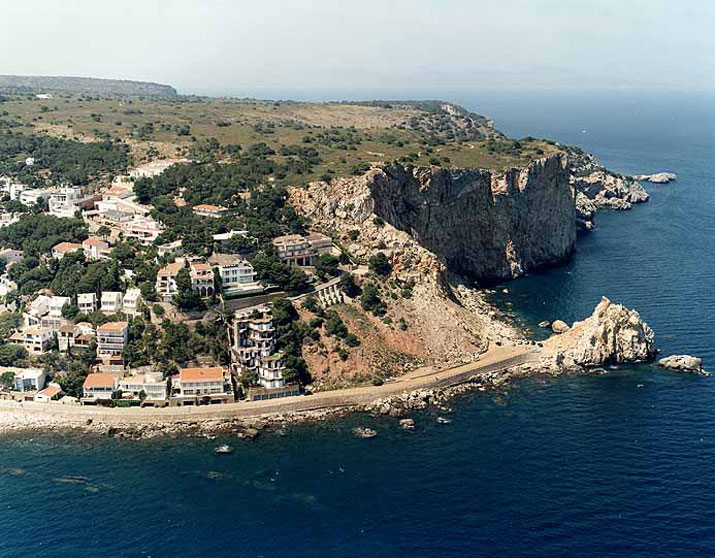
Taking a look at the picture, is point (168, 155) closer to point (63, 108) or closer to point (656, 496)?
point (63, 108)

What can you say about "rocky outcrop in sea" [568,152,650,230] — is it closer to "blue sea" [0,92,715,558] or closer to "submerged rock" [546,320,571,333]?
"submerged rock" [546,320,571,333]

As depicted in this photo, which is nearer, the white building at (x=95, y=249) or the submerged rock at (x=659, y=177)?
Result: the white building at (x=95, y=249)

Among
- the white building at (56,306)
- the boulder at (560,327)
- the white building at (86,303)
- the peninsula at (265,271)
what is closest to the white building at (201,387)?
the peninsula at (265,271)

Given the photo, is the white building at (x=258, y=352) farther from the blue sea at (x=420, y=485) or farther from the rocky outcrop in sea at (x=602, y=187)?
the rocky outcrop in sea at (x=602, y=187)

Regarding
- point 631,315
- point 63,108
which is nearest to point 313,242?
point 631,315

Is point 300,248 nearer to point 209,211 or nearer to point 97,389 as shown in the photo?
point 209,211
